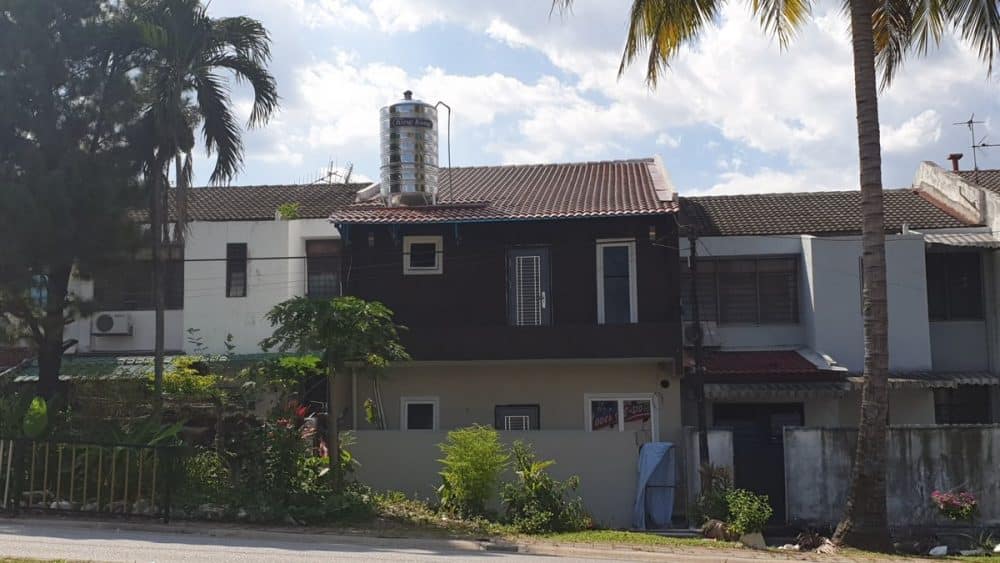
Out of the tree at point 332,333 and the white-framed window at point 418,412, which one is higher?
Answer: the tree at point 332,333

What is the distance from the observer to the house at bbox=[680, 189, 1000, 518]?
69.9 ft

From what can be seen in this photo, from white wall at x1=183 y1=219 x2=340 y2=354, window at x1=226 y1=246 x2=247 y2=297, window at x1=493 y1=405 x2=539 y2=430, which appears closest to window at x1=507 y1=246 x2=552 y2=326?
window at x1=493 y1=405 x2=539 y2=430

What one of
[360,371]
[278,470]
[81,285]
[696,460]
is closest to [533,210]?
[360,371]

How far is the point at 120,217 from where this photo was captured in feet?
59.0

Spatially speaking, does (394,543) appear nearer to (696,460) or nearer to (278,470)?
(278,470)

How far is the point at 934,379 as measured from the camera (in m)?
21.1

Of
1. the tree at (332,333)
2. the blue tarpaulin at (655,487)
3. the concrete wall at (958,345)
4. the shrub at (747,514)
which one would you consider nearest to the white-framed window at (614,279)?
the blue tarpaulin at (655,487)

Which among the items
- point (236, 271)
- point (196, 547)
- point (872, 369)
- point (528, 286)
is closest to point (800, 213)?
point (528, 286)

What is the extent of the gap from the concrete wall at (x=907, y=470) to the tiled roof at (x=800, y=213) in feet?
25.1

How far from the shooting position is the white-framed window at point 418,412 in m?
21.4

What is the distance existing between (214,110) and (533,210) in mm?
6853

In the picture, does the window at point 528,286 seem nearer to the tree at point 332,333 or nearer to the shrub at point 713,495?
the tree at point 332,333

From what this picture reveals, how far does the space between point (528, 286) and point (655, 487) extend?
5.45 meters

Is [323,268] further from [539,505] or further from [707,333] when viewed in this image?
[539,505]
